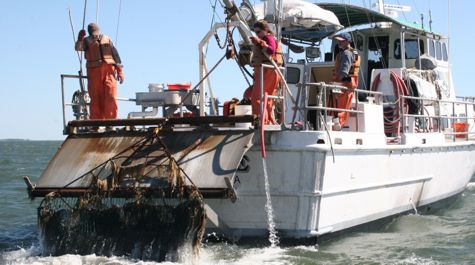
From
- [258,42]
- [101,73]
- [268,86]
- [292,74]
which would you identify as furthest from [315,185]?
[292,74]

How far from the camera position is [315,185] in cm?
1005

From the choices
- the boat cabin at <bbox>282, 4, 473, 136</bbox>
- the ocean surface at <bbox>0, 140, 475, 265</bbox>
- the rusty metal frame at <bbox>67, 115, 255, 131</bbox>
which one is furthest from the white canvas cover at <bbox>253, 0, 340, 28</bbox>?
the ocean surface at <bbox>0, 140, 475, 265</bbox>

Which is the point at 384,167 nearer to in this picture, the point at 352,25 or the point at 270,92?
the point at 270,92

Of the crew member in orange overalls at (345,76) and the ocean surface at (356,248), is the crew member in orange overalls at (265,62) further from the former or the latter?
the ocean surface at (356,248)

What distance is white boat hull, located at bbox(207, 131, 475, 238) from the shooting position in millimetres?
9984

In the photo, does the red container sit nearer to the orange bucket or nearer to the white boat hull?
the white boat hull

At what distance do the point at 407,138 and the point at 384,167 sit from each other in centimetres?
92

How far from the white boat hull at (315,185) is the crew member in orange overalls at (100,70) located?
2343 millimetres

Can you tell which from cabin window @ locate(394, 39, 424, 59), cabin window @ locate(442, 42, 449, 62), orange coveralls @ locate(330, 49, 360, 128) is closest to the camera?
orange coveralls @ locate(330, 49, 360, 128)

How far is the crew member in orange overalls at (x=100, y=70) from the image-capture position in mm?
11328

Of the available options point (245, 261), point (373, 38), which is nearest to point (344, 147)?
point (245, 261)

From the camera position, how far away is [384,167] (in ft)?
38.6

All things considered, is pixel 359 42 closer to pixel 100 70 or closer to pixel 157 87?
pixel 157 87

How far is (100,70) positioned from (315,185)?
3.67m
